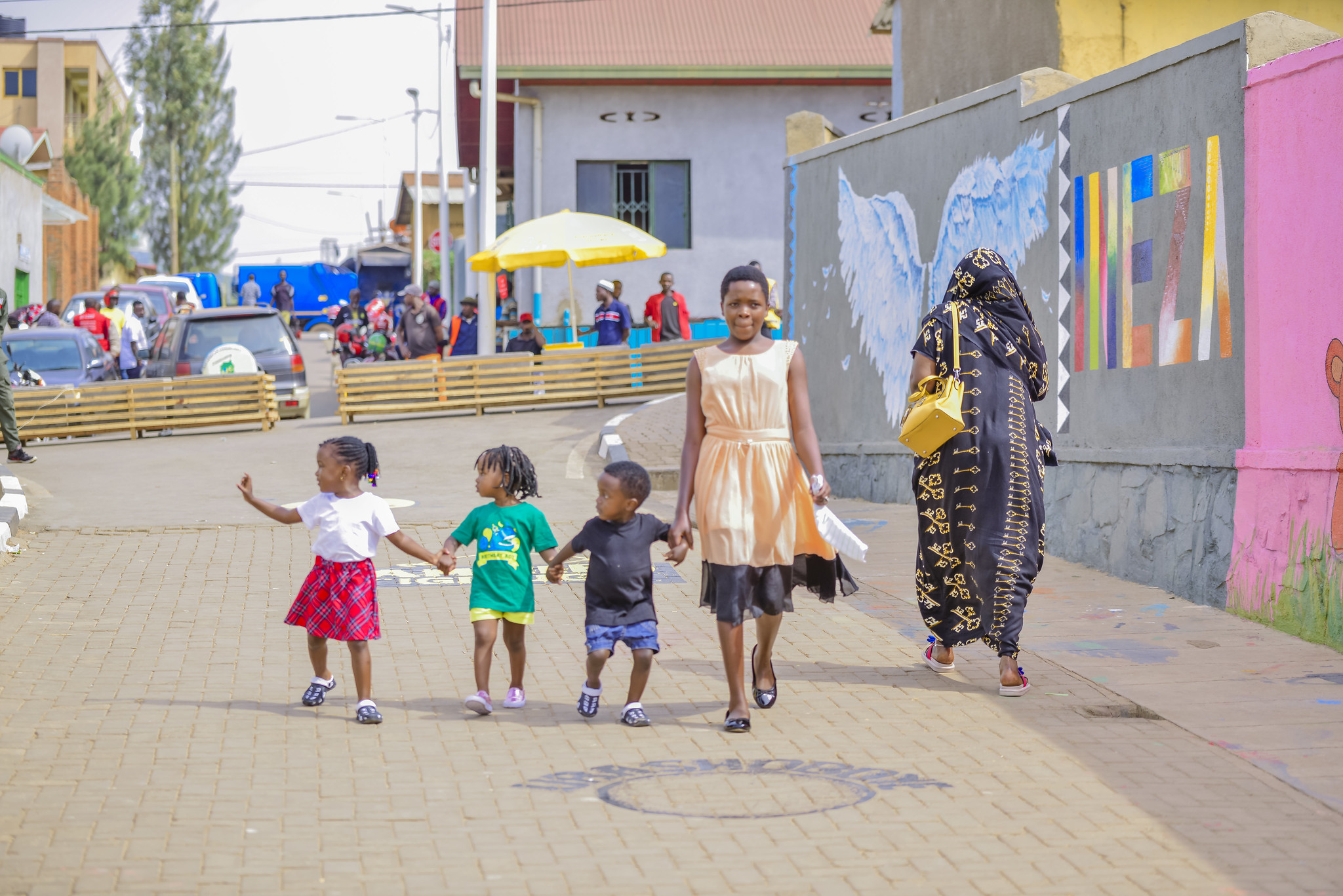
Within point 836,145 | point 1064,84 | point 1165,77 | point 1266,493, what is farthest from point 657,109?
point 1266,493

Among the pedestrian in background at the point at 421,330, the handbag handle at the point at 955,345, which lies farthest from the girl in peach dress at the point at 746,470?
the pedestrian in background at the point at 421,330

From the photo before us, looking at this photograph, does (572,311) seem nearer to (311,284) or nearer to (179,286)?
(179,286)

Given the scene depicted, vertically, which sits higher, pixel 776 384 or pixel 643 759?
pixel 776 384

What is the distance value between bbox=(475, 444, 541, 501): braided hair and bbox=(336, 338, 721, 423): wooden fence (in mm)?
14437

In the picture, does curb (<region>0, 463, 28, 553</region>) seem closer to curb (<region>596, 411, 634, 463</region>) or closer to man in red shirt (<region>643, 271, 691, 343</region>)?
curb (<region>596, 411, 634, 463</region>)

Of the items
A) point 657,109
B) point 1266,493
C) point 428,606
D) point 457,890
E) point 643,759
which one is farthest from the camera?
point 657,109

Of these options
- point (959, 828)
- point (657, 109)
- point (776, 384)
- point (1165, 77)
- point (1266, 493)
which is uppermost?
point (657, 109)

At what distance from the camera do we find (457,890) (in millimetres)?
4137

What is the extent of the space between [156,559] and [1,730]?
15.2 ft

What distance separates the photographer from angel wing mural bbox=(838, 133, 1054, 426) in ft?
35.4

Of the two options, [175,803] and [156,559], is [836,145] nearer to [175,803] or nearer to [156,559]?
[156,559]

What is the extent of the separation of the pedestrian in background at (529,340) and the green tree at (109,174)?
34.9 meters

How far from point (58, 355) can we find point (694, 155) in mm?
11774

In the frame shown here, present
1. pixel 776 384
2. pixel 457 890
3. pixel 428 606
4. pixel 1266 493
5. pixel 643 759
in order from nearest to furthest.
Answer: pixel 457 890
pixel 643 759
pixel 776 384
pixel 1266 493
pixel 428 606
